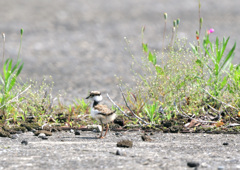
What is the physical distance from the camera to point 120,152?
12.2 feet

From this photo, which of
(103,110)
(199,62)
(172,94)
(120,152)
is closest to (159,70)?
(172,94)

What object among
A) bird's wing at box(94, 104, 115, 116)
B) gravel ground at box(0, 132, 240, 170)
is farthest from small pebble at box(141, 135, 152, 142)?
bird's wing at box(94, 104, 115, 116)

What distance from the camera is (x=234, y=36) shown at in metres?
11.4

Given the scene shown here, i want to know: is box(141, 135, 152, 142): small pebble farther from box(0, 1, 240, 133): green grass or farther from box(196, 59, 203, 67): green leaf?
box(196, 59, 203, 67): green leaf

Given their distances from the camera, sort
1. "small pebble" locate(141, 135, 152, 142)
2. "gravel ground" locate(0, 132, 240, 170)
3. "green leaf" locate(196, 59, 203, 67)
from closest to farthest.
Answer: "gravel ground" locate(0, 132, 240, 170)
"small pebble" locate(141, 135, 152, 142)
"green leaf" locate(196, 59, 203, 67)

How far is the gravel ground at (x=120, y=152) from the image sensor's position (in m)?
3.35

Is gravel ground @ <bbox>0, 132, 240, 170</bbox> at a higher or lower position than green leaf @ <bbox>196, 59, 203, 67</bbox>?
lower

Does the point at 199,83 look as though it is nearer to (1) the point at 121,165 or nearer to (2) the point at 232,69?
(2) the point at 232,69

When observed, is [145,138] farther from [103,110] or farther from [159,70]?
[159,70]

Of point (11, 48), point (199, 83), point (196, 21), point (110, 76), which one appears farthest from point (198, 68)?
point (196, 21)

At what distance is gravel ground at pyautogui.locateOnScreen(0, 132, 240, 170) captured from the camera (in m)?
3.35

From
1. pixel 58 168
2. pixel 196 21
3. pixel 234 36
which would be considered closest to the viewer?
pixel 58 168

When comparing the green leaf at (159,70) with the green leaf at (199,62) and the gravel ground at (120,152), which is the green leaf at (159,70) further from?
the gravel ground at (120,152)

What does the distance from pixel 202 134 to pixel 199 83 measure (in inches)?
28.3
